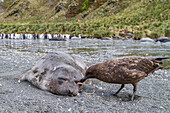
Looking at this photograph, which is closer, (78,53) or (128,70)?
(128,70)

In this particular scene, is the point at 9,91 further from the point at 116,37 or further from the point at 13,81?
the point at 116,37

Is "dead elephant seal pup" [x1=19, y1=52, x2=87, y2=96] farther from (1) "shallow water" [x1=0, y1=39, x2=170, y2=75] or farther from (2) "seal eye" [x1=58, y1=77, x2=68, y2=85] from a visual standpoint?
(1) "shallow water" [x1=0, y1=39, x2=170, y2=75]

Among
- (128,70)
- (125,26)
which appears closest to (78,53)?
(128,70)

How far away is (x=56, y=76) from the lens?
4.92 metres

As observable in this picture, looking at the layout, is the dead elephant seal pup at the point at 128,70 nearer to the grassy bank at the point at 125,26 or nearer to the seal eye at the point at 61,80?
the seal eye at the point at 61,80

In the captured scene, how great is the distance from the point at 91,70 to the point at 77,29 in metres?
38.9

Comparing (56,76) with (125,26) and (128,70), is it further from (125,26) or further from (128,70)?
(125,26)

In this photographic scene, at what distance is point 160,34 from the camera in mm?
30500

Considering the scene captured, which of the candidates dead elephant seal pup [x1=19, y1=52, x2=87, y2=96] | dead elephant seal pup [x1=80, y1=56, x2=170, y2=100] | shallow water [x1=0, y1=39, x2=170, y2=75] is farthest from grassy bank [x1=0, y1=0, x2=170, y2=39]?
dead elephant seal pup [x1=80, y1=56, x2=170, y2=100]

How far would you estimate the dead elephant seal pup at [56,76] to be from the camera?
470cm

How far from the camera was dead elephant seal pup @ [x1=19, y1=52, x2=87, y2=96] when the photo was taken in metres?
4.70

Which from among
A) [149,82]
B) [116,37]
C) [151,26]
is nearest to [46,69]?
[149,82]

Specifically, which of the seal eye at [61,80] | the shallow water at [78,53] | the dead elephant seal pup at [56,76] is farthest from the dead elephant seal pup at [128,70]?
the shallow water at [78,53]

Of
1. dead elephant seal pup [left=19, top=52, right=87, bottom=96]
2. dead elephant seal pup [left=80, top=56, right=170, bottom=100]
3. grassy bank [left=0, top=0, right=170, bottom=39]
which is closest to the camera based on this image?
dead elephant seal pup [left=80, top=56, right=170, bottom=100]
